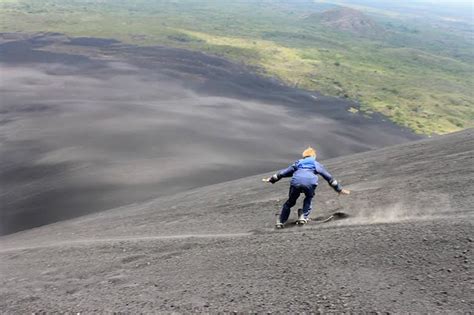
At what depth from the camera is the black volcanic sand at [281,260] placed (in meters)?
8.78

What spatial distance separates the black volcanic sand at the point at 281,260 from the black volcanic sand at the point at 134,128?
14.4m

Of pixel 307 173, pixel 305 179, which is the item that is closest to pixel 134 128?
pixel 307 173

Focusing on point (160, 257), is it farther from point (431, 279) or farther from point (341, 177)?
point (341, 177)

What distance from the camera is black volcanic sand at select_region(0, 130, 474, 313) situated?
8.78 metres

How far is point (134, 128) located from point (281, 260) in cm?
3786

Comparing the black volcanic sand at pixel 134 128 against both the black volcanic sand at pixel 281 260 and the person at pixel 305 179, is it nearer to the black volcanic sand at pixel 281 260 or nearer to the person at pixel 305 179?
the black volcanic sand at pixel 281 260

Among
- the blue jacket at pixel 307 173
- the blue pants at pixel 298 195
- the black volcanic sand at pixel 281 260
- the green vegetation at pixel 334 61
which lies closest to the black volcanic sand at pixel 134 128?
the green vegetation at pixel 334 61

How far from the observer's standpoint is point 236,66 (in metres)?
95.8

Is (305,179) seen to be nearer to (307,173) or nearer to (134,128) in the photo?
(307,173)

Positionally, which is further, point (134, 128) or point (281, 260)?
point (134, 128)

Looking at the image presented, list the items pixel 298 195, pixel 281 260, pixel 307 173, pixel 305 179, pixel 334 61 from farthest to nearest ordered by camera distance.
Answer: pixel 334 61
pixel 298 195
pixel 307 173
pixel 305 179
pixel 281 260

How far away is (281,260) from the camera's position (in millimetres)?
10844

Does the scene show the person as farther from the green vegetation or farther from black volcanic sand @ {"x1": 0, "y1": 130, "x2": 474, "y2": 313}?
the green vegetation

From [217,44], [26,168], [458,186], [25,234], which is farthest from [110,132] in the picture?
[217,44]
